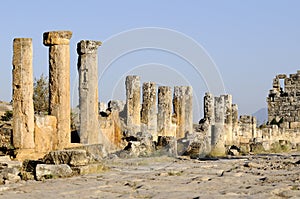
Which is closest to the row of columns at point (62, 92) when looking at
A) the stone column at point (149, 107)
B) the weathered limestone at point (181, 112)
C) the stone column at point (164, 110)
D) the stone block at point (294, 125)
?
the stone column at point (149, 107)

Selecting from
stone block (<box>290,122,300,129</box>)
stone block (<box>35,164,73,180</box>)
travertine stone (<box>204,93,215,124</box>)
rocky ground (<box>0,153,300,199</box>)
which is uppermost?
travertine stone (<box>204,93,215,124</box>)

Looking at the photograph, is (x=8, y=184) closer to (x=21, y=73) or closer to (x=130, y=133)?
(x=21, y=73)

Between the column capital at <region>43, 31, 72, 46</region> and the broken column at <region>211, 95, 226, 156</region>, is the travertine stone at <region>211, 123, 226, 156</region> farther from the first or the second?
the column capital at <region>43, 31, 72, 46</region>

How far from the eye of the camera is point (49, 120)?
16.3 meters

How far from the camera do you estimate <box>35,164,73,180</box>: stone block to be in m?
10.8

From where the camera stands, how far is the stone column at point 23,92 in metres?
15.4

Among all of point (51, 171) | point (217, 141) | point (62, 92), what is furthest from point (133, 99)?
point (51, 171)

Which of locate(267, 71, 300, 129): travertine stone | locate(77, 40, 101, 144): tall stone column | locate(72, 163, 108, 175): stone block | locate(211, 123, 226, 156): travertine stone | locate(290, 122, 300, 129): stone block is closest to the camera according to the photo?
locate(72, 163, 108, 175): stone block

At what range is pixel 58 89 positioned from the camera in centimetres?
1666

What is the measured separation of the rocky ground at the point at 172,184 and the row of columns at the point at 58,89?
3903mm

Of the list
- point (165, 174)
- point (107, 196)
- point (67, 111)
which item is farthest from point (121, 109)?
point (107, 196)

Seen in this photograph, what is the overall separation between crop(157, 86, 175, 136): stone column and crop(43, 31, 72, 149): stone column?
1089 centimetres

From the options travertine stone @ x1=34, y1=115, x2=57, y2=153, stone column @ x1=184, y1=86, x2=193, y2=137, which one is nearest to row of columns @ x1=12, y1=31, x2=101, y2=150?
travertine stone @ x1=34, y1=115, x2=57, y2=153

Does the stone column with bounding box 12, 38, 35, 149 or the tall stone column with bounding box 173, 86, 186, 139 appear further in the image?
the tall stone column with bounding box 173, 86, 186, 139
